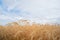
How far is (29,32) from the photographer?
1516 mm

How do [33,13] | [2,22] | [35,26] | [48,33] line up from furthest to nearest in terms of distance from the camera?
[2,22]
[33,13]
[35,26]
[48,33]

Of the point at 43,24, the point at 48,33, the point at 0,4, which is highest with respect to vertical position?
the point at 0,4

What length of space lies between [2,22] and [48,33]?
62 centimetres

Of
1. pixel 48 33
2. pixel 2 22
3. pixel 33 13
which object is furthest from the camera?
pixel 2 22

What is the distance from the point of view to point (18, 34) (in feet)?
5.00

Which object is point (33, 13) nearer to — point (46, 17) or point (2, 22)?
point (46, 17)

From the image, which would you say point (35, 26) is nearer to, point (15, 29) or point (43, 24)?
point (43, 24)

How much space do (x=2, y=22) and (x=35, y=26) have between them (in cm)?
45

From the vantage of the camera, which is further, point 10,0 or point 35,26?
point 10,0

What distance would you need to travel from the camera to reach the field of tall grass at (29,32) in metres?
1.41

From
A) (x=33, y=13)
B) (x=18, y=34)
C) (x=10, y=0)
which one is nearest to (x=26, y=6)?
(x=33, y=13)

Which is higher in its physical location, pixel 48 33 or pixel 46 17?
pixel 46 17

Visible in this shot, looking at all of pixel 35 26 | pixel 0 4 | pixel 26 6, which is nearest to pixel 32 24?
pixel 35 26

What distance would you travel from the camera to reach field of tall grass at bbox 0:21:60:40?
1.41m
